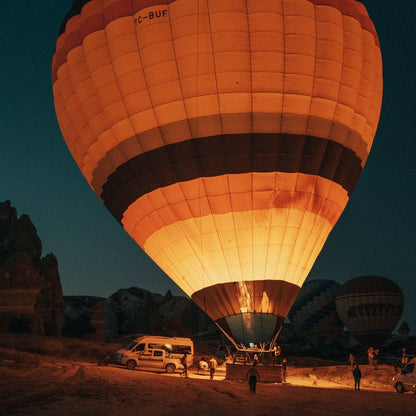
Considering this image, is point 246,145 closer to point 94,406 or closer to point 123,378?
point 123,378

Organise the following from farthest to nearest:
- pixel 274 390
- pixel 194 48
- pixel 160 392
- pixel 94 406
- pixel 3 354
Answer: pixel 3 354 → pixel 194 48 → pixel 274 390 → pixel 160 392 → pixel 94 406

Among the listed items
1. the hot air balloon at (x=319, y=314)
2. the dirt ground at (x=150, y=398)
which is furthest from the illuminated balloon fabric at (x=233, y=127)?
the hot air balloon at (x=319, y=314)

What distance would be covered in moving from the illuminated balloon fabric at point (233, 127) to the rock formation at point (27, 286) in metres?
23.1

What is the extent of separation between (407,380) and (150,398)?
8540 millimetres

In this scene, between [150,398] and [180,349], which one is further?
[180,349]

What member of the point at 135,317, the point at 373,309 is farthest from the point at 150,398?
the point at 135,317

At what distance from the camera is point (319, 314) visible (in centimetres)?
5644

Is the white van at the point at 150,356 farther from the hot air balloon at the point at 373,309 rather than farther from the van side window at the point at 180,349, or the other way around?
the hot air balloon at the point at 373,309

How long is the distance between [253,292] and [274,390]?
2801 mm

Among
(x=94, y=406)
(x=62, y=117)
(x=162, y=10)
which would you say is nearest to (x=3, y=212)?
(x=62, y=117)

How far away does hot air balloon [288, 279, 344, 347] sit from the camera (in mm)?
55781

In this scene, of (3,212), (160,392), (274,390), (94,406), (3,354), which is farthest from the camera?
(3,212)

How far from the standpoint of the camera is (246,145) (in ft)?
50.6

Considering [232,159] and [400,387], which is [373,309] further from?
[232,159]
